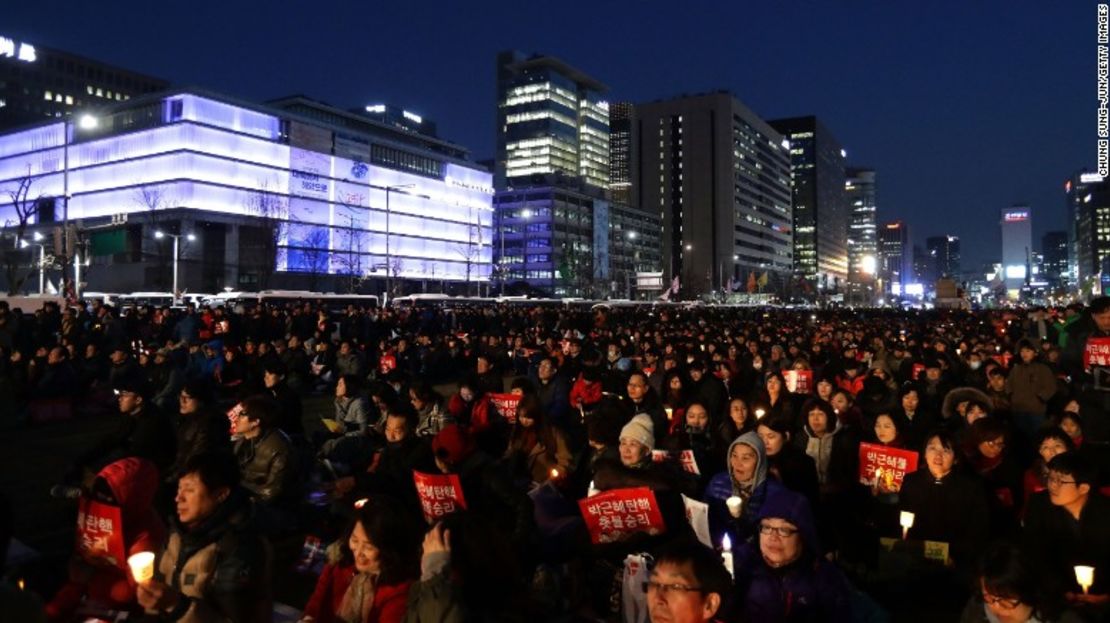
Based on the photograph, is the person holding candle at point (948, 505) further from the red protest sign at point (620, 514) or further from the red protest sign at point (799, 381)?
the red protest sign at point (799, 381)

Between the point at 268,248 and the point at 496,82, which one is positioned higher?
the point at 496,82

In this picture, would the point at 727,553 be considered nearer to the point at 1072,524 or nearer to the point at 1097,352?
the point at 1072,524

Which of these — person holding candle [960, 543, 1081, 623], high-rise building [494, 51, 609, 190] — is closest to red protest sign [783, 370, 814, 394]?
person holding candle [960, 543, 1081, 623]

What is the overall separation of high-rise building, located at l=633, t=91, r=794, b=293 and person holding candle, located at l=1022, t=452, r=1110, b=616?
137829mm

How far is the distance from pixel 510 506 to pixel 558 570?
0.71m

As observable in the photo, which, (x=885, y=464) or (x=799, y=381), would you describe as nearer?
(x=885, y=464)

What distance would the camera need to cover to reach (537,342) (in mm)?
20141

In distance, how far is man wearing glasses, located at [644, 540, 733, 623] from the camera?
293cm

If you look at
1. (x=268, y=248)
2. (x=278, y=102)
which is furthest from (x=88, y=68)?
(x=268, y=248)

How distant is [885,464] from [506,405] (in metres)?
4.45

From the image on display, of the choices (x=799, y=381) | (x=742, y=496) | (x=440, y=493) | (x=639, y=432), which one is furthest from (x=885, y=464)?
(x=799, y=381)

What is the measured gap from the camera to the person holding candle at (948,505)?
577 cm

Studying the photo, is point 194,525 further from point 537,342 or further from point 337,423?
point 537,342

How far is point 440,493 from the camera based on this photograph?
5836 millimetres
